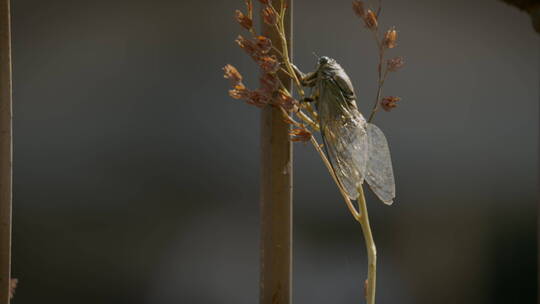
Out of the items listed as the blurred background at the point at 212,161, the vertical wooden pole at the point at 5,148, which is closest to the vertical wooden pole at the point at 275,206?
the vertical wooden pole at the point at 5,148

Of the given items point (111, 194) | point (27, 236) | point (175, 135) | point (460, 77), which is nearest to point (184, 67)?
point (175, 135)

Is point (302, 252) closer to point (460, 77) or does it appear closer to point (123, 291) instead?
point (123, 291)

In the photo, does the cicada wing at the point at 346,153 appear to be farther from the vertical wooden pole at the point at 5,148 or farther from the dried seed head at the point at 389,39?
the vertical wooden pole at the point at 5,148

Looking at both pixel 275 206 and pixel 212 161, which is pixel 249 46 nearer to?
pixel 275 206

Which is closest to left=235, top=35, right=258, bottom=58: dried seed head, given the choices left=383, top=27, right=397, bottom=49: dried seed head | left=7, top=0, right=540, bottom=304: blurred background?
left=383, top=27, right=397, bottom=49: dried seed head

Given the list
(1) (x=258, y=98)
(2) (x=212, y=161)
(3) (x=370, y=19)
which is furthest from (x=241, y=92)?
(2) (x=212, y=161)

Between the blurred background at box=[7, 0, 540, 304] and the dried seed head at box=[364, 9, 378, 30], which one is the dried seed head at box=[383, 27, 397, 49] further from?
the blurred background at box=[7, 0, 540, 304]
